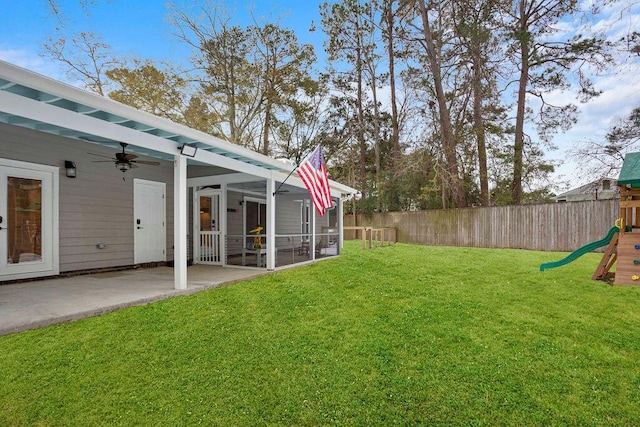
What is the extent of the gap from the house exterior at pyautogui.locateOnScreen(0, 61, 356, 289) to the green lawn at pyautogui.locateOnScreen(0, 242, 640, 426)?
1.70 m

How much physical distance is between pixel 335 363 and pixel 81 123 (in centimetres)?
368

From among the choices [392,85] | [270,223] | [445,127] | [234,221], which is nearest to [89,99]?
[270,223]

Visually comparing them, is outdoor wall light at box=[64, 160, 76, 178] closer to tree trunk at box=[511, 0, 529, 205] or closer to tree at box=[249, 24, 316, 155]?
tree at box=[249, 24, 316, 155]

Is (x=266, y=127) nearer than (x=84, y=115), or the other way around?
(x=84, y=115)

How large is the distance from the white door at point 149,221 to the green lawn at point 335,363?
3.14 metres

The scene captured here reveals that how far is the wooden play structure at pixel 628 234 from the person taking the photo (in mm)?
4883

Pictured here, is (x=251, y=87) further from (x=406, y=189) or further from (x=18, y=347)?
(x=18, y=347)

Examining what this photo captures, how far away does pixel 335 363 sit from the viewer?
300 cm

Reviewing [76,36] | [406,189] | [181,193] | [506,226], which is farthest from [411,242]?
[76,36]

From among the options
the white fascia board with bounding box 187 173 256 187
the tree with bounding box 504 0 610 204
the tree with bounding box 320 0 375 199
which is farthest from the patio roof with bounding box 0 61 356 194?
the tree with bounding box 320 0 375 199

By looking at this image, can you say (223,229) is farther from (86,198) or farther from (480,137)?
(480,137)

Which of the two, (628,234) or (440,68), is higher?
(440,68)

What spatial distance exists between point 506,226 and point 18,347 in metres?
12.8

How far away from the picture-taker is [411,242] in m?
14.7
